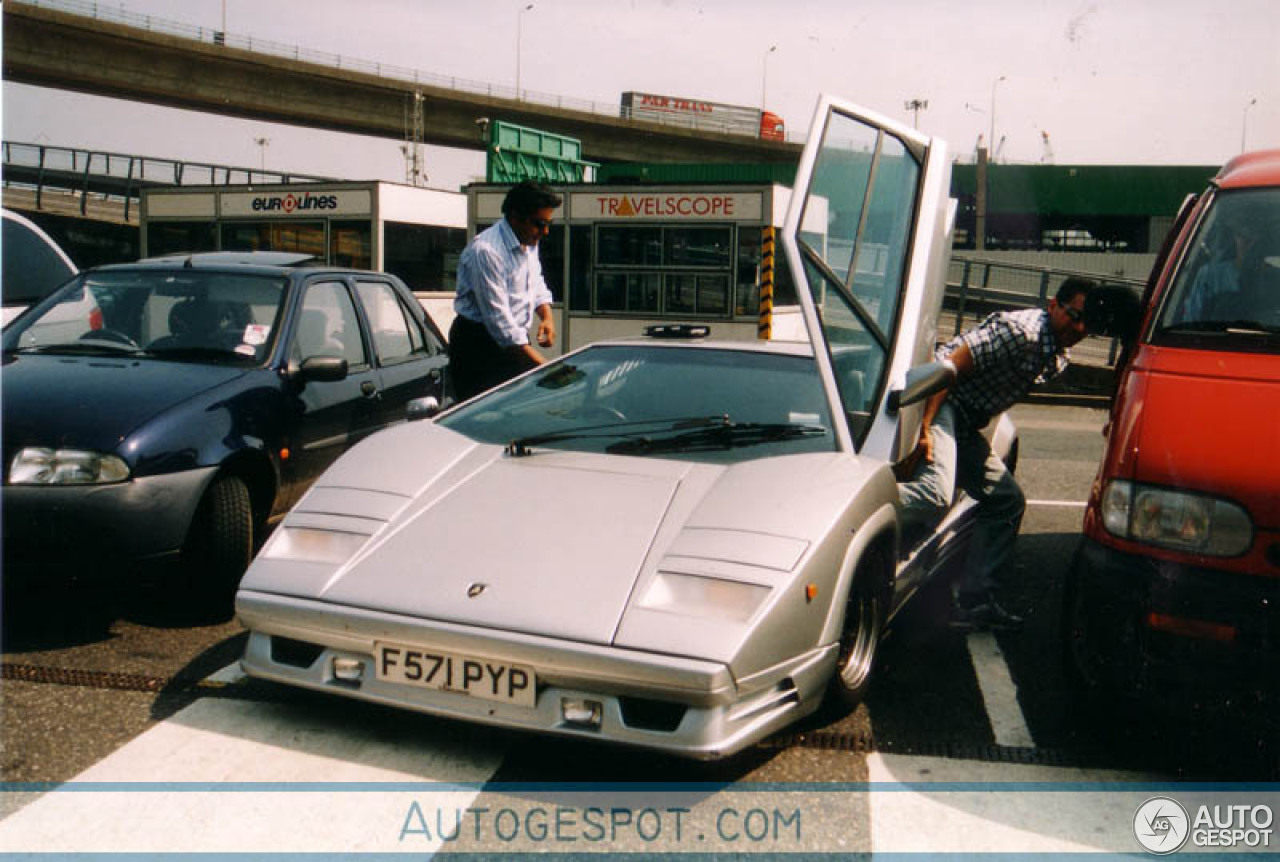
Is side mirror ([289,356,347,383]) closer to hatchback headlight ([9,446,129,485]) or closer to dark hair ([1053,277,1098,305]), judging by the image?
hatchback headlight ([9,446,129,485])

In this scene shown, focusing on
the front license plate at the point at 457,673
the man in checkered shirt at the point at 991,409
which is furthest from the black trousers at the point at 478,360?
the front license plate at the point at 457,673

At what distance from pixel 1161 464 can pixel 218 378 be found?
3.57m

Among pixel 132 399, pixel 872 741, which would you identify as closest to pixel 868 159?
pixel 872 741

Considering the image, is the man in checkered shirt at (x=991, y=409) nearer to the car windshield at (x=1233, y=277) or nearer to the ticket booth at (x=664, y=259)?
the car windshield at (x=1233, y=277)

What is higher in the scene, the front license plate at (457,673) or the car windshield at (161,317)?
the car windshield at (161,317)

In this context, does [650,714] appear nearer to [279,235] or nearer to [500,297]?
[500,297]

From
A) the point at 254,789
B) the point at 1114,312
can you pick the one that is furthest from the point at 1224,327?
the point at 254,789

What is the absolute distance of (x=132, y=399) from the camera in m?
4.21

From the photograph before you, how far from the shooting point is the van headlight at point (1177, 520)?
2898 millimetres

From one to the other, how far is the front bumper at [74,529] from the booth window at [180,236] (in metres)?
18.5

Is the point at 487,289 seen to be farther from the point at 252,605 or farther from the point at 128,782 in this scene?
the point at 128,782

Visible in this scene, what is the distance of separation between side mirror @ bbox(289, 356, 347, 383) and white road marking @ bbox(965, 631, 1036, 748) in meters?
2.97

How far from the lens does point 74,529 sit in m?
3.79

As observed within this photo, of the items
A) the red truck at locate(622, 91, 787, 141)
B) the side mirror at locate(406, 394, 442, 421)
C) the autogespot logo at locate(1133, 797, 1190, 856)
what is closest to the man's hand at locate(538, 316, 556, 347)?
the side mirror at locate(406, 394, 442, 421)
